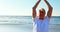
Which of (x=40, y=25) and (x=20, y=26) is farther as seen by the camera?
(x=20, y=26)

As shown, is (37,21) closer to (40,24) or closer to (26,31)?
(40,24)

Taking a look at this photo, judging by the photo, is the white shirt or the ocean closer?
the white shirt

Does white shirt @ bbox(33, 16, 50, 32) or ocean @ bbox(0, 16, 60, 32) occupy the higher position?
white shirt @ bbox(33, 16, 50, 32)

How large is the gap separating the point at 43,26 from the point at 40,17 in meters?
0.15

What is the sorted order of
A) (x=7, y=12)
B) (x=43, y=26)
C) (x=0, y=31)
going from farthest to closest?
(x=7, y=12) → (x=0, y=31) → (x=43, y=26)

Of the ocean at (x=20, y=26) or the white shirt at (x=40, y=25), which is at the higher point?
the white shirt at (x=40, y=25)

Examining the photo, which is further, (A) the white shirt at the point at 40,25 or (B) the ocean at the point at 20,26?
(B) the ocean at the point at 20,26

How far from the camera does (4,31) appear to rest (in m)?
5.94

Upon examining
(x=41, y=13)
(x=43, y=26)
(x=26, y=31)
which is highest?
(x=41, y=13)

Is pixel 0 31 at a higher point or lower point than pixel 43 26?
lower

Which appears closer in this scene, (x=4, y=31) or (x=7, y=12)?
(x=4, y=31)

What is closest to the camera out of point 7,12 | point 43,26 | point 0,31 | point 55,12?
point 43,26

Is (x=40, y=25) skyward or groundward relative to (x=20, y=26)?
skyward

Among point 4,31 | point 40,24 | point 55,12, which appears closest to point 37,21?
point 40,24
